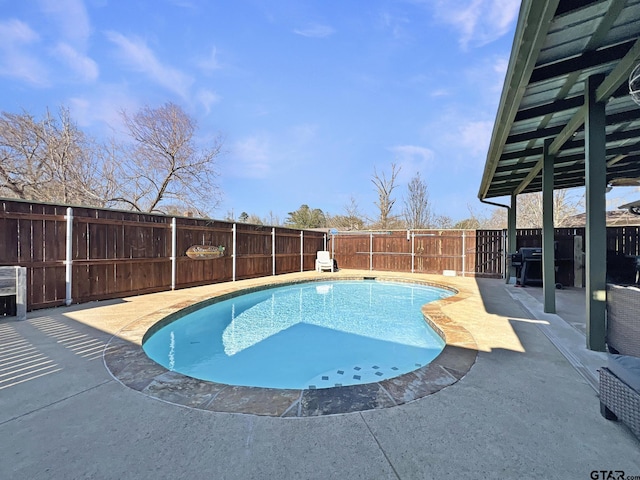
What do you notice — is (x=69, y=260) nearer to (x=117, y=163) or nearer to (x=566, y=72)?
(x=566, y=72)

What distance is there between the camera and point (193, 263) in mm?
7855

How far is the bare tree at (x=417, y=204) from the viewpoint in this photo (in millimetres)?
21391

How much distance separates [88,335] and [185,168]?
11965 millimetres

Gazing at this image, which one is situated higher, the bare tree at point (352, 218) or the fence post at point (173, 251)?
the bare tree at point (352, 218)

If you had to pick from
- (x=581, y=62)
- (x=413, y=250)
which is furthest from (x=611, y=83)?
(x=413, y=250)

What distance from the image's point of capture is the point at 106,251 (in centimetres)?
599

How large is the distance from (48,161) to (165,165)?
15.1 ft

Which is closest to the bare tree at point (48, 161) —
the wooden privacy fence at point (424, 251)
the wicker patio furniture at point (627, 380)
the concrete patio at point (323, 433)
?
the wooden privacy fence at point (424, 251)

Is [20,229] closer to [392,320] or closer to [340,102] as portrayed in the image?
[392,320]

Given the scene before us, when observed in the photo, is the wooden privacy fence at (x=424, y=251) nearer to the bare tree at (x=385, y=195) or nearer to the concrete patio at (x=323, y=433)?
the bare tree at (x=385, y=195)

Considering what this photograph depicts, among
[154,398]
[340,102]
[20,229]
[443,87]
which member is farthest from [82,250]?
[443,87]

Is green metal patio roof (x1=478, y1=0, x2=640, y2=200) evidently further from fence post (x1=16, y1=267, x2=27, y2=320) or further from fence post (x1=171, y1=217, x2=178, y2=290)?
fence post (x1=171, y1=217, x2=178, y2=290)

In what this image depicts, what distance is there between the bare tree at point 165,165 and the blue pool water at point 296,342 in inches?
357

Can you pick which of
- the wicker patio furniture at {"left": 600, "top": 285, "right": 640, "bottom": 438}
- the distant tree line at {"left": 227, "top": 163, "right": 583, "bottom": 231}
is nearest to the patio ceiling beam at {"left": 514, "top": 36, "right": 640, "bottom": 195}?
the wicker patio furniture at {"left": 600, "top": 285, "right": 640, "bottom": 438}
